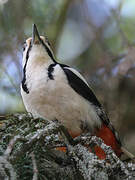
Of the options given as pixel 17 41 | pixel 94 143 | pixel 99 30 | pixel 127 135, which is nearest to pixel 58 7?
pixel 99 30

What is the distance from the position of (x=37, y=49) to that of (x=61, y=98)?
555 millimetres

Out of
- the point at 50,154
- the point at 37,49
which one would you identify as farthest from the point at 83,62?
the point at 50,154

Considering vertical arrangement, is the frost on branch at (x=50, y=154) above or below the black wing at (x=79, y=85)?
below

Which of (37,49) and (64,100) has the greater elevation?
(37,49)

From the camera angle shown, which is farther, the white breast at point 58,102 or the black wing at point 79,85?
the black wing at point 79,85

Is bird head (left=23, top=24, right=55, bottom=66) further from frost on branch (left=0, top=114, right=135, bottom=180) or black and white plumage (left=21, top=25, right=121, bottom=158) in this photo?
frost on branch (left=0, top=114, right=135, bottom=180)

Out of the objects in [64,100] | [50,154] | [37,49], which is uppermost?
[37,49]

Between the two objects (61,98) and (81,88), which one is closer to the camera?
(61,98)

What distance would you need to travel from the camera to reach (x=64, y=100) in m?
2.73

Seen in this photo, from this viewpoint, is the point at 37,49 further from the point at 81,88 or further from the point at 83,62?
the point at 83,62

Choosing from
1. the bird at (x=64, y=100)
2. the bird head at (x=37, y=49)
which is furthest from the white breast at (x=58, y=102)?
the bird head at (x=37, y=49)

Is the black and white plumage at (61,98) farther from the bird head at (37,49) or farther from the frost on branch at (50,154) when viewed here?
the frost on branch at (50,154)

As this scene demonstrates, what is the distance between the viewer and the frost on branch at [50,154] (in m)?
1.83

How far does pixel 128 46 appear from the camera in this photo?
396 cm
